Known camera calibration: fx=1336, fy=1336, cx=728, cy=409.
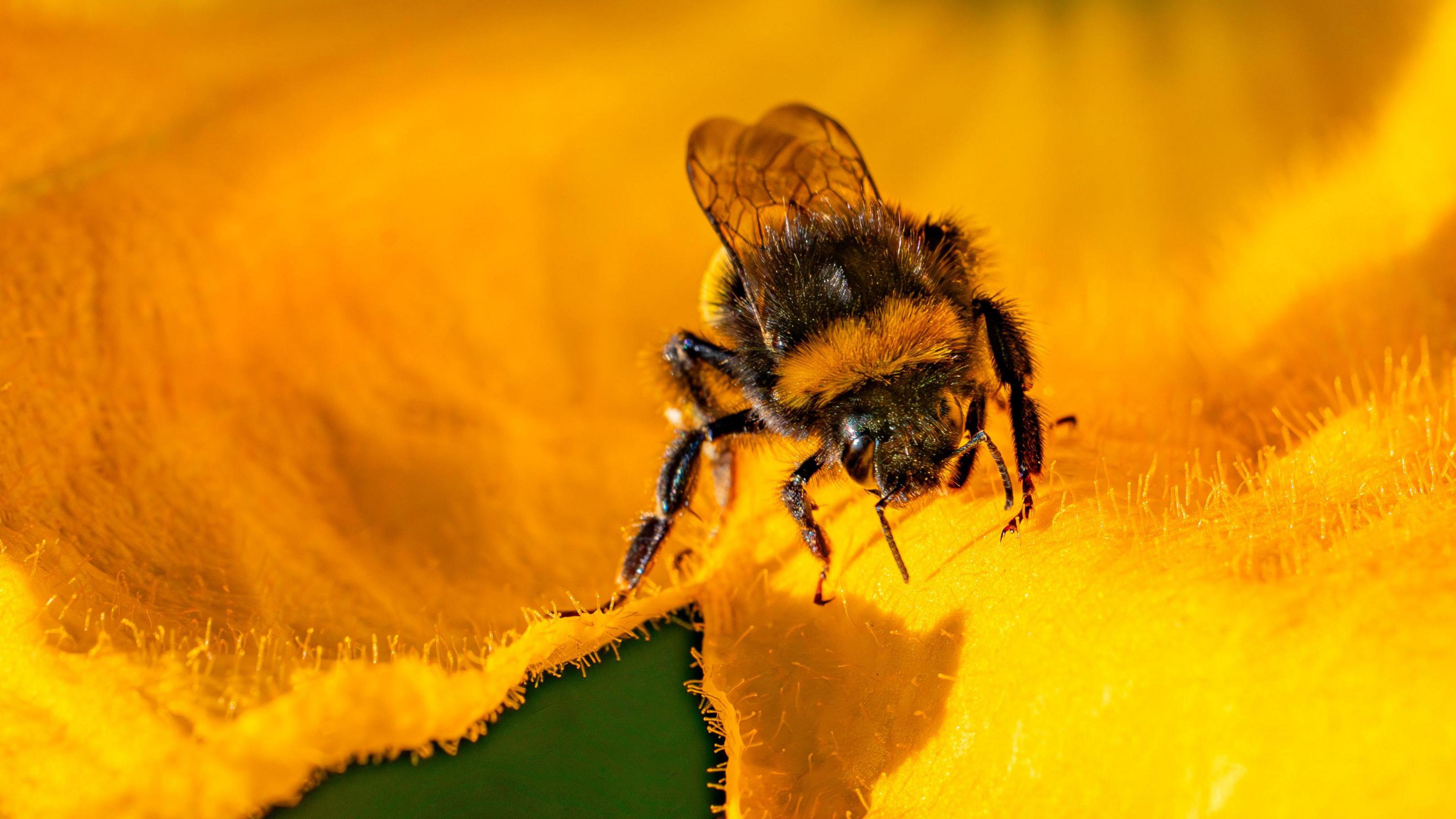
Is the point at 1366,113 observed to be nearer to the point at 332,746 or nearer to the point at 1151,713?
the point at 1151,713

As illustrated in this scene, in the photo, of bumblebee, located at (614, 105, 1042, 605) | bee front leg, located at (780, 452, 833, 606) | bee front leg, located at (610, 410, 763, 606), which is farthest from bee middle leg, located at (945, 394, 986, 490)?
bee front leg, located at (610, 410, 763, 606)

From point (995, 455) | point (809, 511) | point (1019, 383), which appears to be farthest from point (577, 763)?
point (1019, 383)

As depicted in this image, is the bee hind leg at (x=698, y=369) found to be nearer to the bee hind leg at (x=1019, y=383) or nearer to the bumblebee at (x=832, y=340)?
the bumblebee at (x=832, y=340)

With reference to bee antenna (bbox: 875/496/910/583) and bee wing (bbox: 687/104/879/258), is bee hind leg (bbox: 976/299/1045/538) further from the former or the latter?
bee wing (bbox: 687/104/879/258)

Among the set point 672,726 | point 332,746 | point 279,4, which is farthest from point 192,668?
point 279,4

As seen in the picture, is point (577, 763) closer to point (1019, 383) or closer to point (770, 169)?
point (1019, 383)

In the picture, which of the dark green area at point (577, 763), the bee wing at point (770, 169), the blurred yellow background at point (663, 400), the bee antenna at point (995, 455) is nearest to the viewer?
the blurred yellow background at point (663, 400)

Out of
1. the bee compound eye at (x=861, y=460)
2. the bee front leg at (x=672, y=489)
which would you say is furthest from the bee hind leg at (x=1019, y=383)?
the bee front leg at (x=672, y=489)
